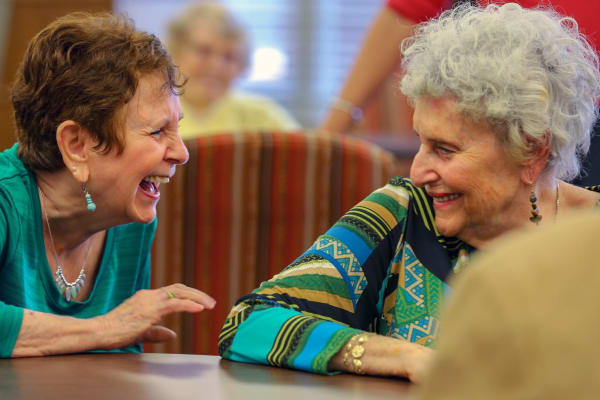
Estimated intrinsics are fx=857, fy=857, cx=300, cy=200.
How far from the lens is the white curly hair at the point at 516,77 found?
4.88 feet

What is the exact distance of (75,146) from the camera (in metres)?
1.69

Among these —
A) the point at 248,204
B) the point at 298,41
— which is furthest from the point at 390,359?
the point at 298,41

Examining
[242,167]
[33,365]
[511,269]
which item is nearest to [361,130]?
[242,167]

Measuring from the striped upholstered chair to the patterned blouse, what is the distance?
694 mm

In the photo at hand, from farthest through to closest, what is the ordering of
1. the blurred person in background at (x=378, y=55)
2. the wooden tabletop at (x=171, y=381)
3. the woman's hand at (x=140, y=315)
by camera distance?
the blurred person in background at (x=378, y=55), the woman's hand at (x=140, y=315), the wooden tabletop at (x=171, y=381)

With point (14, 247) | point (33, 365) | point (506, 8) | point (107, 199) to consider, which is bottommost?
point (33, 365)

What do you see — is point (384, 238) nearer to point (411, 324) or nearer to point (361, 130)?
point (411, 324)

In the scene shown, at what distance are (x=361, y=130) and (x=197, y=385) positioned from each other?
4013 mm

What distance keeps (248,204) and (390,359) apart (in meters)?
1.21

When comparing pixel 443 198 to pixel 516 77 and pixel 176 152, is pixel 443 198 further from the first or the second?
pixel 176 152

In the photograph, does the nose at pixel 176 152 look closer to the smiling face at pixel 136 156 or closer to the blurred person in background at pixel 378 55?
the smiling face at pixel 136 156

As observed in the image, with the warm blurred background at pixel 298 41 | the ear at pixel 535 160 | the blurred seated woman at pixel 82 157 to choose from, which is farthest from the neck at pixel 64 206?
the warm blurred background at pixel 298 41

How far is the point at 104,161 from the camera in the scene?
170cm

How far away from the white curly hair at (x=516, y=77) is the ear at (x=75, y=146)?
0.63 meters
